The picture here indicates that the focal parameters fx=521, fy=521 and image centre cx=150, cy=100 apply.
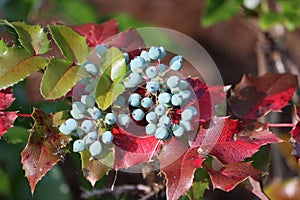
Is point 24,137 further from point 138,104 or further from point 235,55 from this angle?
point 235,55

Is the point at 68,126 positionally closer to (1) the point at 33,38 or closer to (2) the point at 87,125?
(2) the point at 87,125

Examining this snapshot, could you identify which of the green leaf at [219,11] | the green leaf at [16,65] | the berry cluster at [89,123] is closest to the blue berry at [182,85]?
the berry cluster at [89,123]

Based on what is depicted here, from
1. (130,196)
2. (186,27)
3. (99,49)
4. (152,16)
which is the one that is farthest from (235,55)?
(99,49)

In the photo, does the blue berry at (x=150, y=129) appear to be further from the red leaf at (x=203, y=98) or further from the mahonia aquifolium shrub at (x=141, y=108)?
the red leaf at (x=203, y=98)

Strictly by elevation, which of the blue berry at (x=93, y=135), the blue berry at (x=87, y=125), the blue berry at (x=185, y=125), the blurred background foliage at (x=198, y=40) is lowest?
the blurred background foliage at (x=198, y=40)

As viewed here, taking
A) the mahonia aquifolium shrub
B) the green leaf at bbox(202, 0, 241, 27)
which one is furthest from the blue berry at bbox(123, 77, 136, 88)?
the green leaf at bbox(202, 0, 241, 27)

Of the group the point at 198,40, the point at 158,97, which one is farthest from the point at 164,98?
the point at 198,40

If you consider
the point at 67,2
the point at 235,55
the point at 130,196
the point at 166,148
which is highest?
the point at 166,148
